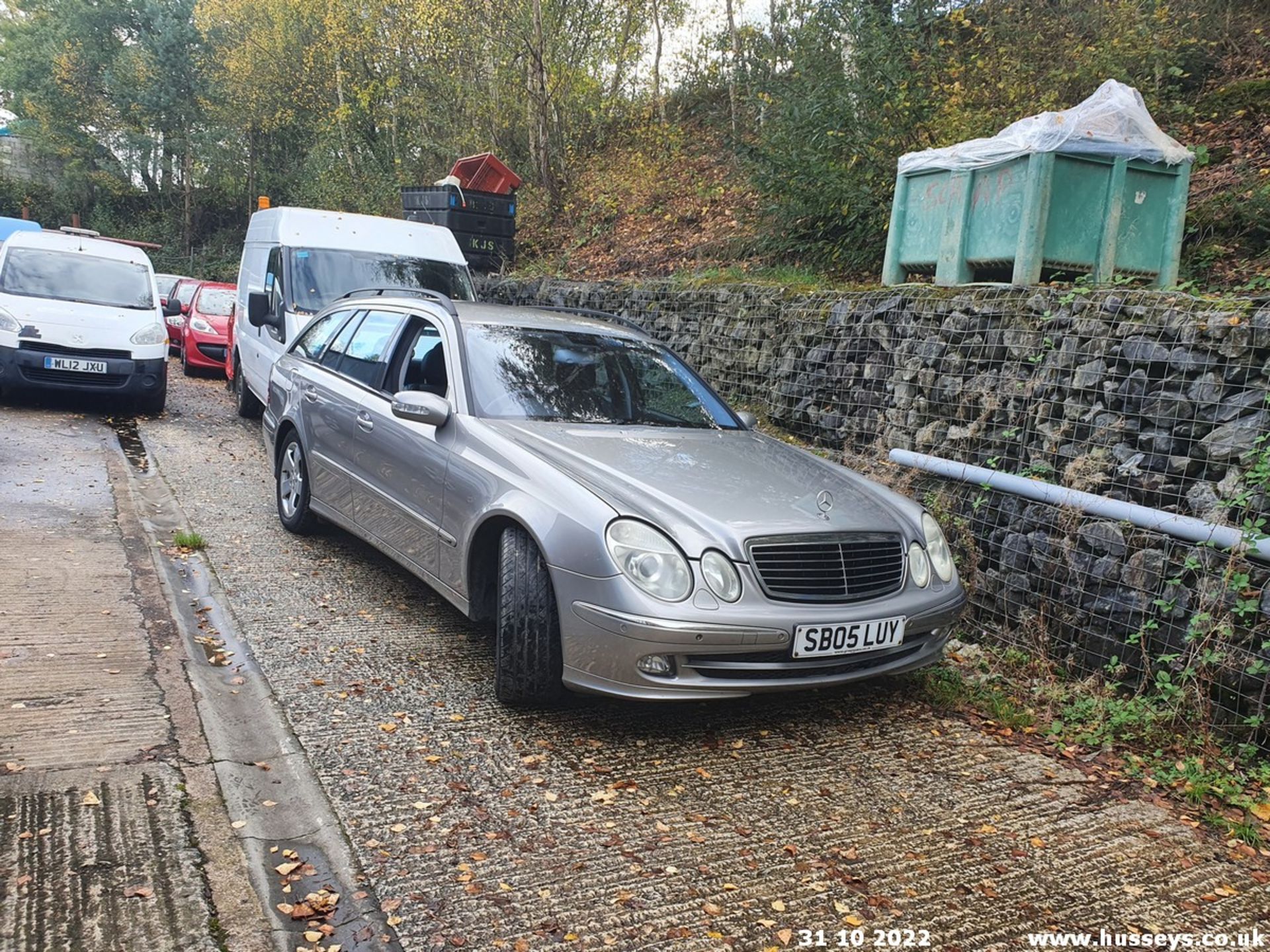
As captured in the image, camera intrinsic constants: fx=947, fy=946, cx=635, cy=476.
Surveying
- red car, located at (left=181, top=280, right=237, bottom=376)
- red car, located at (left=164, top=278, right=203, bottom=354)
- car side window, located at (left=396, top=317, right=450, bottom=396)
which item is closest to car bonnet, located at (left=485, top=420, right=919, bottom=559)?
car side window, located at (left=396, top=317, right=450, bottom=396)

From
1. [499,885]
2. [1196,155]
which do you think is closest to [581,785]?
[499,885]

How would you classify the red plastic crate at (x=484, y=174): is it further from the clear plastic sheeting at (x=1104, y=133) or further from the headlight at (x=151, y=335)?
the clear plastic sheeting at (x=1104, y=133)

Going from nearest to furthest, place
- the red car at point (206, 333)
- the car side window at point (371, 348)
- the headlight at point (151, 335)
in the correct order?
the car side window at point (371, 348), the headlight at point (151, 335), the red car at point (206, 333)

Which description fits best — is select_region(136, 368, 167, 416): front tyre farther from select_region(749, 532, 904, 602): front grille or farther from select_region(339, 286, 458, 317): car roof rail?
select_region(749, 532, 904, 602): front grille

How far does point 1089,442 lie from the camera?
5055mm

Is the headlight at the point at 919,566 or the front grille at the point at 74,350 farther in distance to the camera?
the front grille at the point at 74,350

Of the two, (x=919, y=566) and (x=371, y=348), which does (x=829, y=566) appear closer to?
(x=919, y=566)

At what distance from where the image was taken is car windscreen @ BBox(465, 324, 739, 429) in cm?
479

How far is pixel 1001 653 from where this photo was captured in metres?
4.97

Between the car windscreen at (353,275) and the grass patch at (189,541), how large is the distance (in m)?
3.66

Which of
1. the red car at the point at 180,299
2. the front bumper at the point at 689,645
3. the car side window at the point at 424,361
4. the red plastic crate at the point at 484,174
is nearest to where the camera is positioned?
the front bumper at the point at 689,645

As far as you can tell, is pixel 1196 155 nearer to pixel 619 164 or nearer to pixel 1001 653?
pixel 1001 653

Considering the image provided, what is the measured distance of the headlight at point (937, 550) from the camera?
4.26 metres

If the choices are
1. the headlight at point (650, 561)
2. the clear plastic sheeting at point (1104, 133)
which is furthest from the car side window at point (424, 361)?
the clear plastic sheeting at point (1104, 133)
